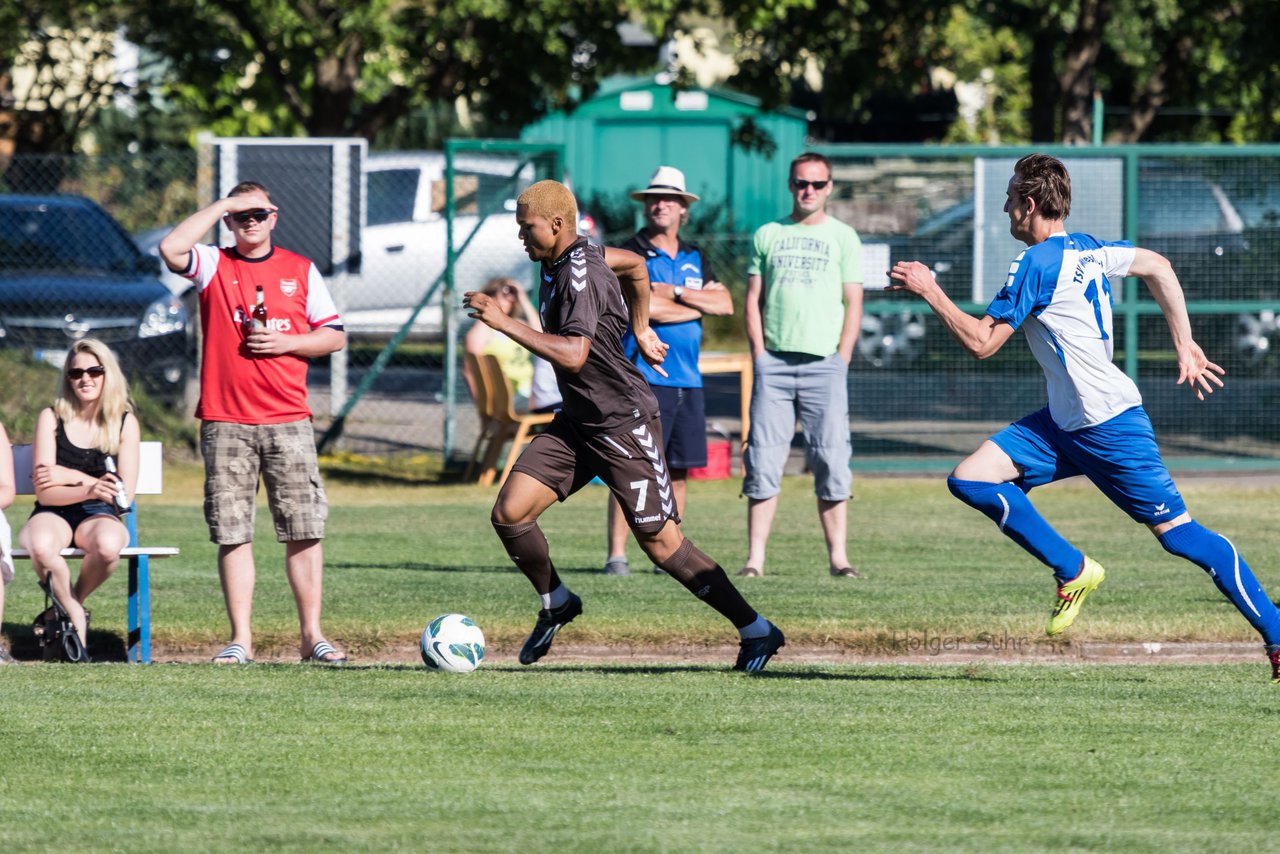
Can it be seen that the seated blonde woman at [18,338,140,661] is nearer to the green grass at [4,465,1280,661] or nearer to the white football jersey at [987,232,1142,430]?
the green grass at [4,465,1280,661]

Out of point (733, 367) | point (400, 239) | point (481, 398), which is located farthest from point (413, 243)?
point (733, 367)

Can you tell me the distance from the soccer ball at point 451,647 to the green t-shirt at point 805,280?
3.13m

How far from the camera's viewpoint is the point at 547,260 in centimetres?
686

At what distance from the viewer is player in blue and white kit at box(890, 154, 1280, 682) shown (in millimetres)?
6629

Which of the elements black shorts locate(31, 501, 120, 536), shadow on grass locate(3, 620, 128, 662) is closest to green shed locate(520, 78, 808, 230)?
shadow on grass locate(3, 620, 128, 662)

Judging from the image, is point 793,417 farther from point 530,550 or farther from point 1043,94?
point 1043,94

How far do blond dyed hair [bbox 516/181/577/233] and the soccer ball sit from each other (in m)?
1.73

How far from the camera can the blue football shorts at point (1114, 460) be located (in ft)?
22.0

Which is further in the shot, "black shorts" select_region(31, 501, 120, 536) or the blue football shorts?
"black shorts" select_region(31, 501, 120, 536)

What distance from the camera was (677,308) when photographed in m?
9.66

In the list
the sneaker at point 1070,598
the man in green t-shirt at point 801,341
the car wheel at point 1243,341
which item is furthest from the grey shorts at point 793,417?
the car wheel at point 1243,341

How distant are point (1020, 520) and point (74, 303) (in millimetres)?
10812

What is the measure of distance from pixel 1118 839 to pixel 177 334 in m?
12.2

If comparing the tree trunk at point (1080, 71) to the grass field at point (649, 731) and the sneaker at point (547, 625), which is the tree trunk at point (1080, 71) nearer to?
the grass field at point (649, 731)
